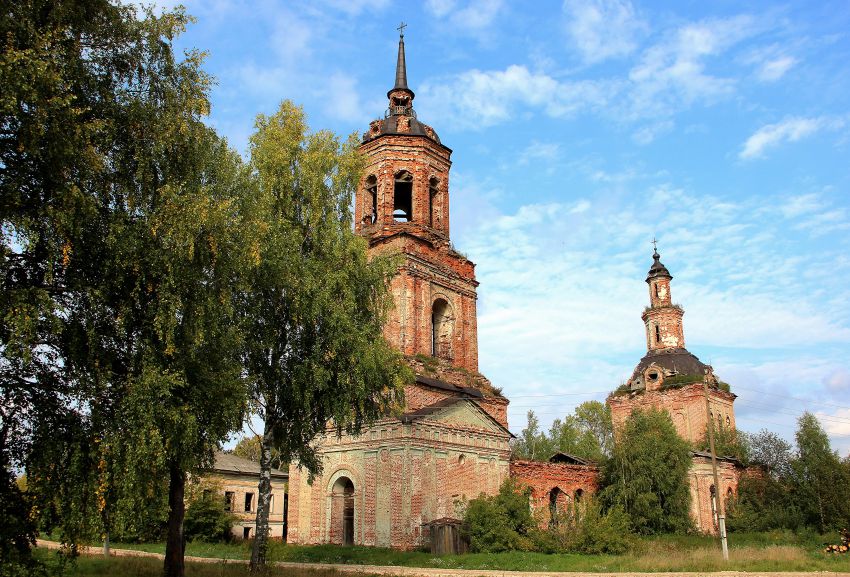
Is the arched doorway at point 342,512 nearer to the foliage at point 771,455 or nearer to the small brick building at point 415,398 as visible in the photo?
the small brick building at point 415,398

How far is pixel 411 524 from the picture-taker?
22.9 metres

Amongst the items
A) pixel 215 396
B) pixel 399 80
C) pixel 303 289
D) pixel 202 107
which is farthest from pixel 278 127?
pixel 399 80

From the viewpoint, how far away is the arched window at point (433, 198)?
31000mm

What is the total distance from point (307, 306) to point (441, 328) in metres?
14.6

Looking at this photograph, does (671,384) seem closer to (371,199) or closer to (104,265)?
(371,199)

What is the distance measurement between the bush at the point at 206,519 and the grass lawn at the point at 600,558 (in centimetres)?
235

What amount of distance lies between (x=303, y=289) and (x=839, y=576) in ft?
44.5

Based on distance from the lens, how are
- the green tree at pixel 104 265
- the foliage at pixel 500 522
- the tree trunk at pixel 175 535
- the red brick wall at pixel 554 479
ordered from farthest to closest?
the red brick wall at pixel 554 479, the foliage at pixel 500 522, the tree trunk at pixel 175 535, the green tree at pixel 104 265

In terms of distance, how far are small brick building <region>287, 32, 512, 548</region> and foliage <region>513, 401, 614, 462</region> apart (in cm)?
3203

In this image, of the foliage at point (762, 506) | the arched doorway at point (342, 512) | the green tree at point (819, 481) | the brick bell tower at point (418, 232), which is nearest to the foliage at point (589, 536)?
the arched doorway at point (342, 512)

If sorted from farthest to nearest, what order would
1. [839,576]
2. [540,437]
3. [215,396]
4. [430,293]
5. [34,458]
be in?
[540,437], [430,293], [839,576], [215,396], [34,458]

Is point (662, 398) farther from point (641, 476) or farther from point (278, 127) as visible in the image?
point (278, 127)

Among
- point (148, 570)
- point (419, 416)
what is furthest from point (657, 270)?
point (148, 570)

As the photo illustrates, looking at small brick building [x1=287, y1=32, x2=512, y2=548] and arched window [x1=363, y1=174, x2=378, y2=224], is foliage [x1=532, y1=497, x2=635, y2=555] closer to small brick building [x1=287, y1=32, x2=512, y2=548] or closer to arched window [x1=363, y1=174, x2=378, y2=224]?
small brick building [x1=287, y1=32, x2=512, y2=548]
